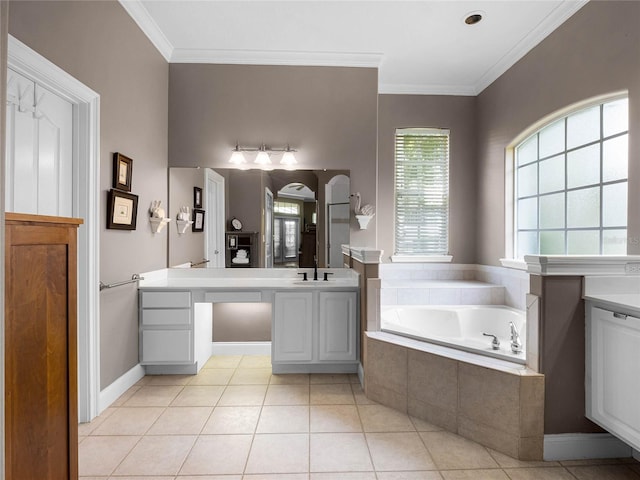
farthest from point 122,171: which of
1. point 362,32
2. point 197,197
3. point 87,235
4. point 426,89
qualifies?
point 426,89

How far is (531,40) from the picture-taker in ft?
9.87

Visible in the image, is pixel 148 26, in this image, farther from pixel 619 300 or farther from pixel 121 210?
pixel 619 300

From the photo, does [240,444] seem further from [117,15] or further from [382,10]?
[382,10]

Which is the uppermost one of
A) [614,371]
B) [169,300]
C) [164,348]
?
[169,300]

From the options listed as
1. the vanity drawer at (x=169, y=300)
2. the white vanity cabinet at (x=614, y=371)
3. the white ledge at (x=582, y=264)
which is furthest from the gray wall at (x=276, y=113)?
the white vanity cabinet at (x=614, y=371)

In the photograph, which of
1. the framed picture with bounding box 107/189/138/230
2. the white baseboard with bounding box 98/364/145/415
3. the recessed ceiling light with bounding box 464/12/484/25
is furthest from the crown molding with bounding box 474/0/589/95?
the white baseboard with bounding box 98/364/145/415

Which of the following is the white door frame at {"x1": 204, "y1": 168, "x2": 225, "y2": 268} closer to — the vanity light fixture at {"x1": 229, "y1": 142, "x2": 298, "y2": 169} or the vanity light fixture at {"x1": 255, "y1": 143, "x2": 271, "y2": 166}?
the vanity light fixture at {"x1": 229, "y1": 142, "x2": 298, "y2": 169}

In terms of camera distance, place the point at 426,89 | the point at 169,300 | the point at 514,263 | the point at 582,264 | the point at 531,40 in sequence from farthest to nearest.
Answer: the point at 426,89 → the point at 514,263 → the point at 531,40 → the point at 169,300 → the point at 582,264

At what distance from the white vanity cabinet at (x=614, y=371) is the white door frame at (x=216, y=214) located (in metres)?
2.80

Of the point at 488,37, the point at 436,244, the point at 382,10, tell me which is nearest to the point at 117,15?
the point at 382,10

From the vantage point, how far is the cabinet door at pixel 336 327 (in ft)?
9.59

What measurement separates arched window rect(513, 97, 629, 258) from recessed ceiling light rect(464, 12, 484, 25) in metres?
1.01

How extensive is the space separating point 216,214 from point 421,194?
220cm

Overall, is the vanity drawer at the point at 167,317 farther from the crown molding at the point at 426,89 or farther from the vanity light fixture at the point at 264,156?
the crown molding at the point at 426,89
